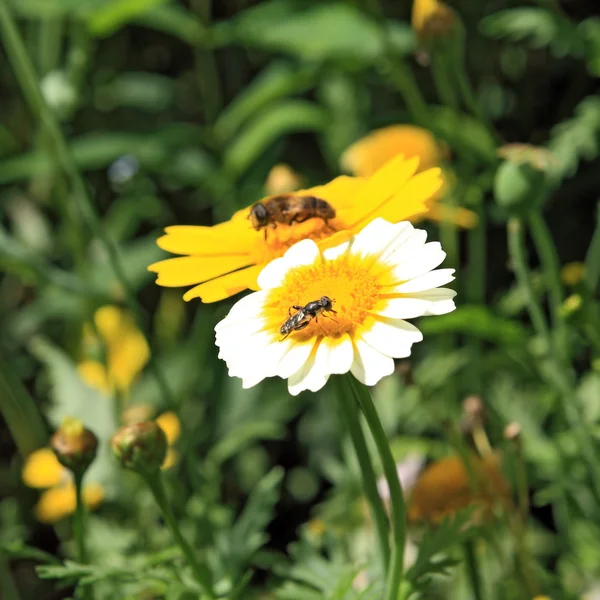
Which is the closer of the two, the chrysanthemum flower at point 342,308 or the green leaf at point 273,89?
the chrysanthemum flower at point 342,308

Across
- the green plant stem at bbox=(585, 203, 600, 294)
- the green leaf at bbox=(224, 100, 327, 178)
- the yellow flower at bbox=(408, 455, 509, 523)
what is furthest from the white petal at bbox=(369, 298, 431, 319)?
the green leaf at bbox=(224, 100, 327, 178)

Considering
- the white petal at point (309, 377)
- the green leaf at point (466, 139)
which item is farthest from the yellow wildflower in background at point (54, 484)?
the white petal at point (309, 377)

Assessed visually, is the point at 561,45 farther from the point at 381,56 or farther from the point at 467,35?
the point at 467,35

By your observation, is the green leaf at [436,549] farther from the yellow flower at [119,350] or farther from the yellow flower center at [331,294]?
the yellow flower at [119,350]

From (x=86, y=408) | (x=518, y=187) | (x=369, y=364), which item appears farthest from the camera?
(x=86, y=408)

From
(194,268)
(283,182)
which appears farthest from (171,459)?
(194,268)

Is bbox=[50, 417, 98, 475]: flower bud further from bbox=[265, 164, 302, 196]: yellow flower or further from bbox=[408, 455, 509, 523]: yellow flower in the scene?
bbox=[265, 164, 302, 196]: yellow flower

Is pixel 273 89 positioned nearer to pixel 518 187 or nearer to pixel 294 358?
pixel 518 187
